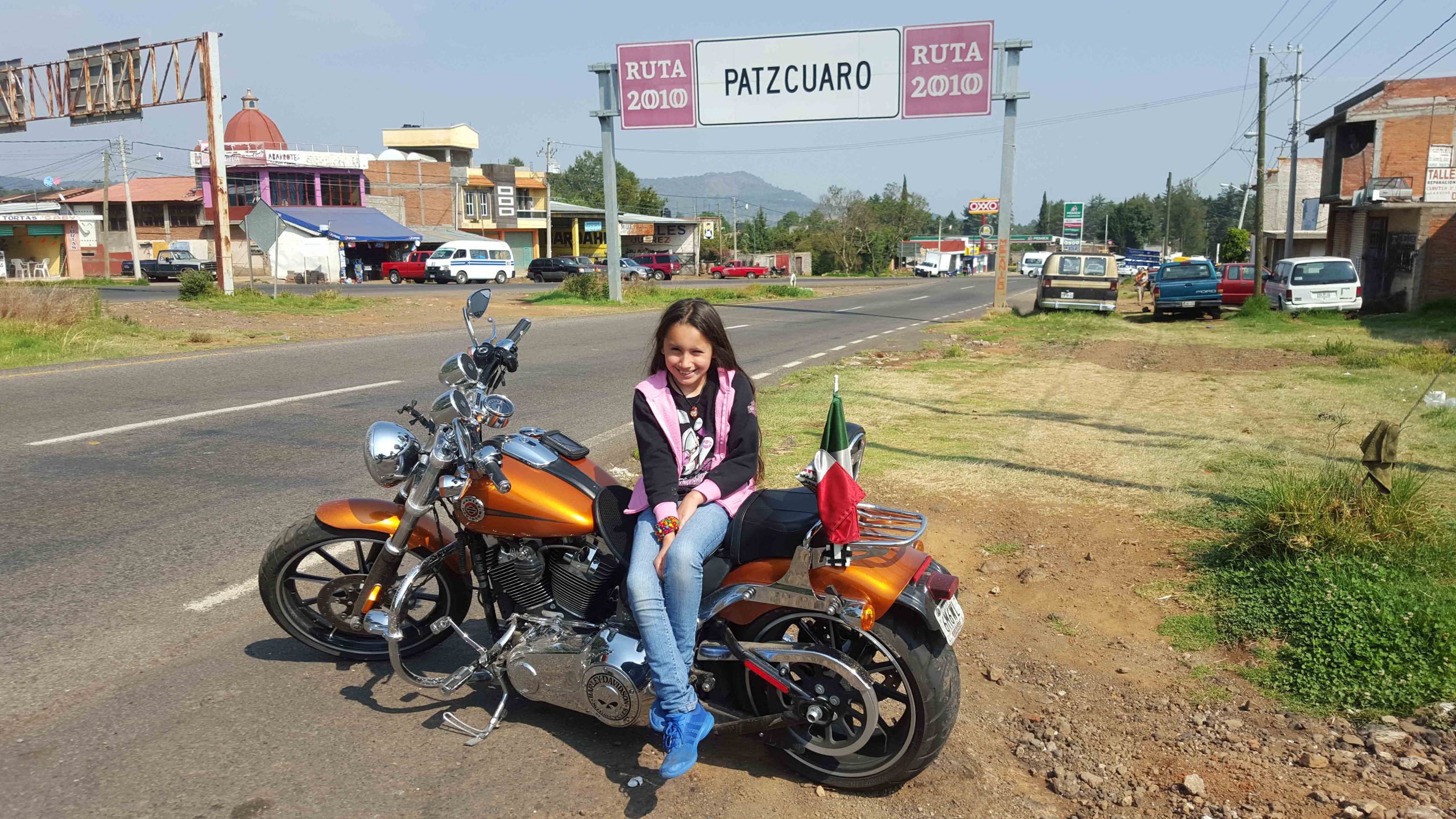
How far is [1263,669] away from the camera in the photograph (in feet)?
13.1

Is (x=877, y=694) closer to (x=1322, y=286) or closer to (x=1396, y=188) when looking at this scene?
(x=1322, y=286)

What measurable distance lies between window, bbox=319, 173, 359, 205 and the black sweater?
6321 cm

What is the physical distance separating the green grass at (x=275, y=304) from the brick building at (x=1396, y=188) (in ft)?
94.2

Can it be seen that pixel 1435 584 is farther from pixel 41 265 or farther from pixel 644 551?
pixel 41 265

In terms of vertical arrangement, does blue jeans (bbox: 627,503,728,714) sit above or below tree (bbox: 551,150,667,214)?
below

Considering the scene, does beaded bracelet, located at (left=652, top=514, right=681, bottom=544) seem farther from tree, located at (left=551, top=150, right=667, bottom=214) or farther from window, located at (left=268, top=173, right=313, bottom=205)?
tree, located at (left=551, top=150, right=667, bottom=214)

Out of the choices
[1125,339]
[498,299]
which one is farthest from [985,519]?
[498,299]

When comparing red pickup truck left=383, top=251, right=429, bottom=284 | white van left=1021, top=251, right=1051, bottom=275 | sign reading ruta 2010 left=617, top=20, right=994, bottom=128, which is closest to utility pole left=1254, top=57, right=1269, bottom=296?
sign reading ruta 2010 left=617, top=20, right=994, bottom=128

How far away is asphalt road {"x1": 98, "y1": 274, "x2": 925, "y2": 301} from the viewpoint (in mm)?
33047

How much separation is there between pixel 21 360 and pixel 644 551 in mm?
12837

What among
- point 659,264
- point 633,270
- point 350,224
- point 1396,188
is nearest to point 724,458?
point 1396,188

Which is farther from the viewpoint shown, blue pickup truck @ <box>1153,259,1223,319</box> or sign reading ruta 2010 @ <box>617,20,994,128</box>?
blue pickup truck @ <box>1153,259,1223,319</box>

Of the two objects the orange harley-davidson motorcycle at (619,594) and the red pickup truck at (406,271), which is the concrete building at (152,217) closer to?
the red pickup truck at (406,271)

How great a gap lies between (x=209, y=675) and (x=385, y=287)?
44.1 m
